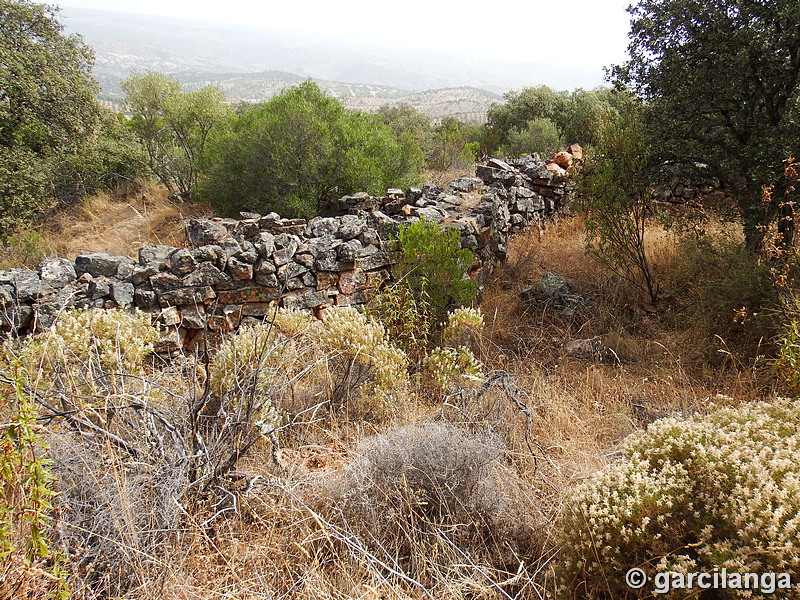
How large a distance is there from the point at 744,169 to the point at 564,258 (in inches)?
91.6

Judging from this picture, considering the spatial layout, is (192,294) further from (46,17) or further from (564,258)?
(46,17)

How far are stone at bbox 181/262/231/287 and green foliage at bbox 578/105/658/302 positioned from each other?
4.34 metres

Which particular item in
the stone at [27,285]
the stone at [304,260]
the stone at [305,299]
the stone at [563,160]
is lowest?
the stone at [305,299]

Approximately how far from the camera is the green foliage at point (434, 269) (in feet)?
15.2

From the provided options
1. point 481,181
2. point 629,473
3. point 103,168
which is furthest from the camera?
point 103,168

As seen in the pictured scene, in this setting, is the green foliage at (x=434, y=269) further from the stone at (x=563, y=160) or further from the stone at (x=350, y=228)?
the stone at (x=563, y=160)

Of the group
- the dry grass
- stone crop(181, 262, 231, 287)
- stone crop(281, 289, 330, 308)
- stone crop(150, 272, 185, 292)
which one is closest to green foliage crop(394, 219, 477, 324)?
stone crop(281, 289, 330, 308)

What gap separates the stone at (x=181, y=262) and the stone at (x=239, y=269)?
0.32 meters

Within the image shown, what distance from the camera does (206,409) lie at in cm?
336

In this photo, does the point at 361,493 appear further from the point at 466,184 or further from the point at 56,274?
the point at 466,184

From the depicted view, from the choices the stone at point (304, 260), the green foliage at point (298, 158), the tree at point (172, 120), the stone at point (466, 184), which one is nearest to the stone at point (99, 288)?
the stone at point (304, 260)

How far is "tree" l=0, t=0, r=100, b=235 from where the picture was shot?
28.0 feet

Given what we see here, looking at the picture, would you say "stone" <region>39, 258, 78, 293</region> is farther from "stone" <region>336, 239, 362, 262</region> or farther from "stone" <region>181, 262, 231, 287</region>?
"stone" <region>336, 239, 362, 262</region>

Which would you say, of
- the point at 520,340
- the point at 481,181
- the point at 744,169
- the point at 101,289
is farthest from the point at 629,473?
the point at 481,181
